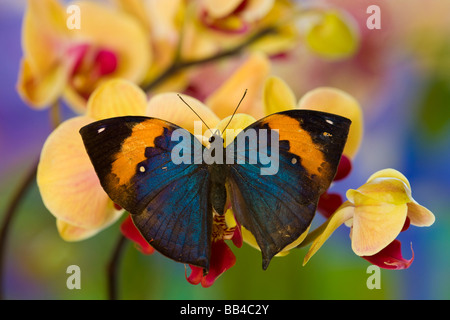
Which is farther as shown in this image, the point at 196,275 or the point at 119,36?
the point at 119,36

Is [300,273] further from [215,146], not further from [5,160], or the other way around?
[5,160]

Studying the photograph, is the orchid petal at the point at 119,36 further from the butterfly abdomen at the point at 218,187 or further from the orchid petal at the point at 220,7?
the butterfly abdomen at the point at 218,187

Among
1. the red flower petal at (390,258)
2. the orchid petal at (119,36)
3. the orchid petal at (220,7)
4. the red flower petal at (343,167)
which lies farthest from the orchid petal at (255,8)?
the red flower petal at (390,258)

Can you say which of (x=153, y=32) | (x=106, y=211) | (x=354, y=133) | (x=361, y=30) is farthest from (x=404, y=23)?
(x=106, y=211)

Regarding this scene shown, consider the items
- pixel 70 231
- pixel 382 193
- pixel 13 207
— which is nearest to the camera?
pixel 382 193

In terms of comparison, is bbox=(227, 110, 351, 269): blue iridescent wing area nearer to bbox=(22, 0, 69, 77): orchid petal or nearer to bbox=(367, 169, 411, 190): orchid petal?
bbox=(367, 169, 411, 190): orchid petal

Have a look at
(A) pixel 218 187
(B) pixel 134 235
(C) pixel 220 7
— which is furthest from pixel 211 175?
(C) pixel 220 7

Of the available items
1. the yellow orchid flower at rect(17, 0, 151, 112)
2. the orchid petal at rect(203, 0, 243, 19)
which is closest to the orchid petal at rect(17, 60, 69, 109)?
the yellow orchid flower at rect(17, 0, 151, 112)

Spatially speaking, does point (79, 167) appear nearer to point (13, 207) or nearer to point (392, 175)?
point (13, 207)
